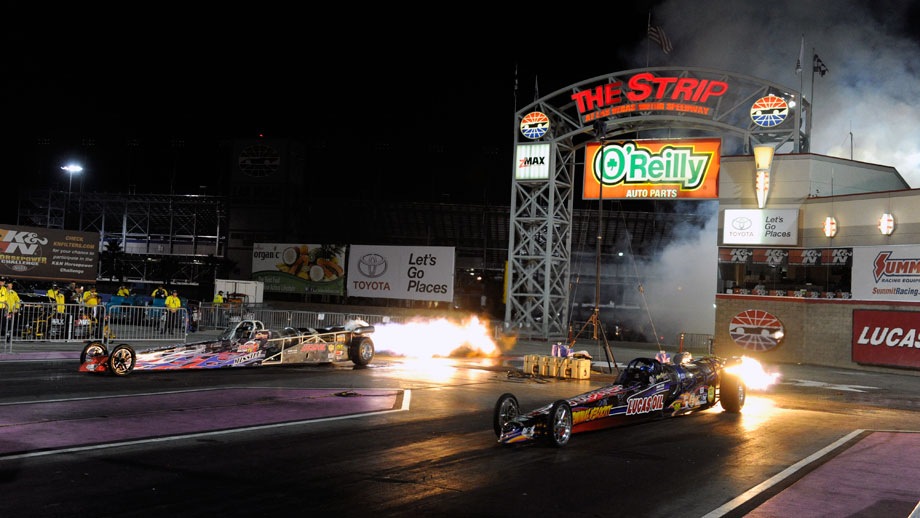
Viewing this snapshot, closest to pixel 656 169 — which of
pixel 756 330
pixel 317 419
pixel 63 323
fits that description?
pixel 756 330

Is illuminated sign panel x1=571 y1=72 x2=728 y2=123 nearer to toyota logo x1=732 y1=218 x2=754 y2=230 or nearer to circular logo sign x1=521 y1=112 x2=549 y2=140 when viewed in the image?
circular logo sign x1=521 y1=112 x2=549 y2=140

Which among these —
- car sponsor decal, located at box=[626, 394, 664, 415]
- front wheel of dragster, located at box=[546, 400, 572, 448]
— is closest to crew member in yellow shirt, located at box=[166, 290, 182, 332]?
car sponsor decal, located at box=[626, 394, 664, 415]

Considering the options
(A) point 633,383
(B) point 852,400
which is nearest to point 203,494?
(A) point 633,383

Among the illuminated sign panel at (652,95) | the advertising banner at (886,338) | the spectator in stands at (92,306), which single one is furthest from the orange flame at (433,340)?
the advertising banner at (886,338)

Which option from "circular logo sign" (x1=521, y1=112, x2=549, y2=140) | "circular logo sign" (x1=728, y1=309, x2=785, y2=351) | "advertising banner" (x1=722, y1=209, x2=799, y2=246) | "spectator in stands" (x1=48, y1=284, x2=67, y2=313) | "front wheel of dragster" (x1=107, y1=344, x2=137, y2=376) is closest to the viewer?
"front wheel of dragster" (x1=107, y1=344, x2=137, y2=376)

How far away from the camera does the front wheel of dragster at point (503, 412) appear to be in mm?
11477

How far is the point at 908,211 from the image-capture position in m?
29.6

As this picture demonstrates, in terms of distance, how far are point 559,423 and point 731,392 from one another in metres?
6.32

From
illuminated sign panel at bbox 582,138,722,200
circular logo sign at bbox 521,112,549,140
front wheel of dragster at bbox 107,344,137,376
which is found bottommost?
front wheel of dragster at bbox 107,344,137,376

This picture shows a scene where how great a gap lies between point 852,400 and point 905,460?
29.3 ft

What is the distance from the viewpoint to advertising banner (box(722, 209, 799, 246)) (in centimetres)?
3259

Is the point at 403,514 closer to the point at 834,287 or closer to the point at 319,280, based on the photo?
the point at 834,287

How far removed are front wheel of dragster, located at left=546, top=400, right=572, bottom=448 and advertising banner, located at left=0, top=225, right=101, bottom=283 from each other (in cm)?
2485

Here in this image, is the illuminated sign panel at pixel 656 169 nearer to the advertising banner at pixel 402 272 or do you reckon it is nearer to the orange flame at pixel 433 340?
the orange flame at pixel 433 340
